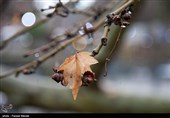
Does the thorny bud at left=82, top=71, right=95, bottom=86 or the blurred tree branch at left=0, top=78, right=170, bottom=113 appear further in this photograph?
the blurred tree branch at left=0, top=78, right=170, bottom=113

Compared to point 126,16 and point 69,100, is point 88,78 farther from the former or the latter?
point 69,100

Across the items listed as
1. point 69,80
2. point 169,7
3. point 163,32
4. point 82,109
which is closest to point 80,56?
point 69,80

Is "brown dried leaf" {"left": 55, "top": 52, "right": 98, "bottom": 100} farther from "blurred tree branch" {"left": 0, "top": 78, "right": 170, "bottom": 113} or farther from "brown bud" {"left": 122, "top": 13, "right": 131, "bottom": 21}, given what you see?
"blurred tree branch" {"left": 0, "top": 78, "right": 170, "bottom": 113}

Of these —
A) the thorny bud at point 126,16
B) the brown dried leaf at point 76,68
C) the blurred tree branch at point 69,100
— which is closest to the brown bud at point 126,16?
the thorny bud at point 126,16

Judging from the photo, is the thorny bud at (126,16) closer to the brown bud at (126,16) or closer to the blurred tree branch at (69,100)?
the brown bud at (126,16)

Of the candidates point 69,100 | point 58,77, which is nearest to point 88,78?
point 58,77

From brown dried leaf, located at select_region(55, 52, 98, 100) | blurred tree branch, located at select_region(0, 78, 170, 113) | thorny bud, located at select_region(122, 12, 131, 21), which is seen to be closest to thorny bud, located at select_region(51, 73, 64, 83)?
brown dried leaf, located at select_region(55, 52, 98, 100)
